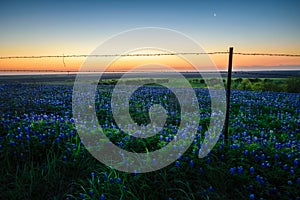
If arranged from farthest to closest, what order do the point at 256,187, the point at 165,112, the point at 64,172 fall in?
the point at 165,112 → the point at 64,172 → the point at 256,187

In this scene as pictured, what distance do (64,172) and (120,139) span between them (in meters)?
1.20

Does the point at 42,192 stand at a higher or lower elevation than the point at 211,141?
lower

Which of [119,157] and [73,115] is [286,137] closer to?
[119,157]

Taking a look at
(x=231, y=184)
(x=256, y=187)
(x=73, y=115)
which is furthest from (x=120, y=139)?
(x=73, y=115)

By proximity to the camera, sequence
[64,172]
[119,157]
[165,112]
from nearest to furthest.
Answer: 1. [64,172]
2. [119,157]
3. [165,112]

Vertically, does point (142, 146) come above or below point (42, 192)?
above

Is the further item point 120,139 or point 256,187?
point 120,139

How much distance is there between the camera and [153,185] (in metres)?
3.35

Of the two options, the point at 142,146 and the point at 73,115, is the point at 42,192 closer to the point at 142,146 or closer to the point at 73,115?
the point at 142,146

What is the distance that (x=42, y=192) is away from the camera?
3.38m

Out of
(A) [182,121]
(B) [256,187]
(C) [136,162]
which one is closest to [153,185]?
(C) [136,162]

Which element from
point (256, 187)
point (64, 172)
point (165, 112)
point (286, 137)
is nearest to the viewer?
point (256, 187)

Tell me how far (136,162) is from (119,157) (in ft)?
1.13

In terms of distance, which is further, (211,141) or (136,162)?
(211,141)
